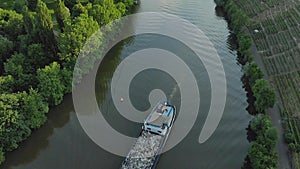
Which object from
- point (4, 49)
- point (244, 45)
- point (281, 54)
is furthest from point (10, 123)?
point (281, 54)

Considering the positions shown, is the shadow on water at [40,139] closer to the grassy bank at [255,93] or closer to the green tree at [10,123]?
the green tree at [10,123]

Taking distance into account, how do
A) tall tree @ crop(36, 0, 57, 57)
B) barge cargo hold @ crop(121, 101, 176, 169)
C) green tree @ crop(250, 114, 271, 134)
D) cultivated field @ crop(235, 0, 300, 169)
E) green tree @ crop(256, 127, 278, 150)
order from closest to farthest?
barge cargo hold @ crop(121, 101, 176, 169) → green tree @ crop(256, 127, 278, 150) → green tree @ crop(250, 114, 271, 134) → cultivated field @ crop(235, 0, 300, 169) → tall tree @ crop(36, 0, 57, 57)

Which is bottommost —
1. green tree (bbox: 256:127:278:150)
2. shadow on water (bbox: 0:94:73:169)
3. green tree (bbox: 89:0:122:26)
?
shadow on water (bbox: 0:94:73:169)

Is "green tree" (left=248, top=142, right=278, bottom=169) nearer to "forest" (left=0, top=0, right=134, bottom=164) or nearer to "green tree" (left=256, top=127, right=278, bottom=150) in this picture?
"green tree" (left=256, top=127, right=278, bottom=150)

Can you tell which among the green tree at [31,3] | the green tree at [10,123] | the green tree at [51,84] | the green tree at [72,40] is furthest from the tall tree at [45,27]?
the green tree at [31,3]

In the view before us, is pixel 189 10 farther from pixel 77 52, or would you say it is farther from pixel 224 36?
pixel 77 52

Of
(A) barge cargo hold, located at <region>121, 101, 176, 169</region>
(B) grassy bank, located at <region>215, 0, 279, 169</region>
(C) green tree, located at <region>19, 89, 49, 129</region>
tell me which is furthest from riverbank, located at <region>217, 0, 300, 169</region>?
(C) green tree, located at <region>19, 89, 49, 129</region>
